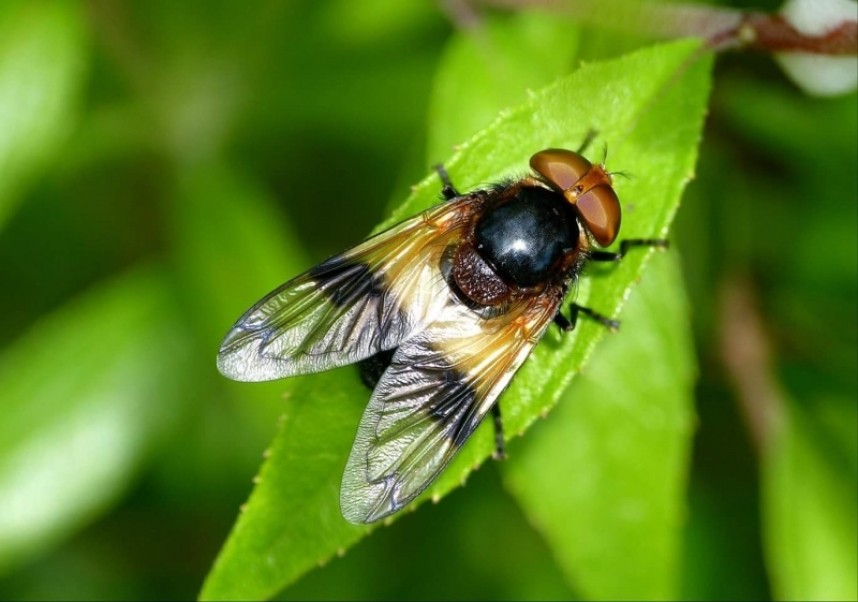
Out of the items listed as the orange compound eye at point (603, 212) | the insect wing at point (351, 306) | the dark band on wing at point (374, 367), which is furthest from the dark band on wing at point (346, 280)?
the orange compound eye at point (603, 212)

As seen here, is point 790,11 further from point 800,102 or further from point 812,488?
point 812,488

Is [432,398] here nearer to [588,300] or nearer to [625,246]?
[588,300]

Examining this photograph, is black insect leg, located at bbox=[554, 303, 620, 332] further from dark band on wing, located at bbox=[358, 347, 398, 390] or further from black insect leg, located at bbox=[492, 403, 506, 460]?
dark band on wing, located at bbox=[358, 347, 398, 390]

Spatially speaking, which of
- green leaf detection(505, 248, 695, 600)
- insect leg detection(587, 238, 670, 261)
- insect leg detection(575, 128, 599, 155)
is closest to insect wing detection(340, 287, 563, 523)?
insect leg detection(587, 238, 670, 261)

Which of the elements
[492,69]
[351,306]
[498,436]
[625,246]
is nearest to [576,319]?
[625,246]

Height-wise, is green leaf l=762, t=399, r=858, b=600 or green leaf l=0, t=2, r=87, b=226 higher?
green leaf l=0, t=2, r=87, b=226
